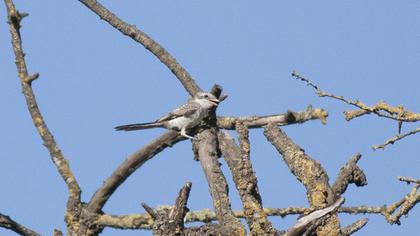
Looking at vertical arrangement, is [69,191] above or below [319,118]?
below

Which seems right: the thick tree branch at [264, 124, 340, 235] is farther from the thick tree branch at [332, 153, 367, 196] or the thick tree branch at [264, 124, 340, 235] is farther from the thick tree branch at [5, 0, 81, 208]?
the thick tree branch at [5, 0, 81, 208]

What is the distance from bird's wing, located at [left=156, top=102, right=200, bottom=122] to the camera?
8898 millimetres

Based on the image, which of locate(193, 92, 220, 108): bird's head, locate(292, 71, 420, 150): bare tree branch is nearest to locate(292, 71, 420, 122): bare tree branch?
locate(292, 71, 420, 150): bare tree branch

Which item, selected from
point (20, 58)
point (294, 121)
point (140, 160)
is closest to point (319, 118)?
point (294, 121)

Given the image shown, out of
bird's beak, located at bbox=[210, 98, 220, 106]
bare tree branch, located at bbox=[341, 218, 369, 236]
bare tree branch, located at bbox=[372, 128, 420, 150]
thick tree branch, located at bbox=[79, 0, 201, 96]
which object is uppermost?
thick tree branch, located at bbox=[79, 0, 201, 96]

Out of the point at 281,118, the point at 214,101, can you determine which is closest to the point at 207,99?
the point at 214,101

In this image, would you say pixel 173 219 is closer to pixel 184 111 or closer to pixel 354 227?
pixel 354 227

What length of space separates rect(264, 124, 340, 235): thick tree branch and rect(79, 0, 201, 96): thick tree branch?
1549mm

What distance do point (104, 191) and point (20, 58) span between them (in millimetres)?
1272

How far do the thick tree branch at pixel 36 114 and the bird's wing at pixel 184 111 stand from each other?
5.07 feet

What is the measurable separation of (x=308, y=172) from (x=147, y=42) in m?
3.03

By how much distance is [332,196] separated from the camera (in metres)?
6.82

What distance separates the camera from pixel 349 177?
7297 millimetres

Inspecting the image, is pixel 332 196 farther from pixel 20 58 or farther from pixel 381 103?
pixel 20 58
